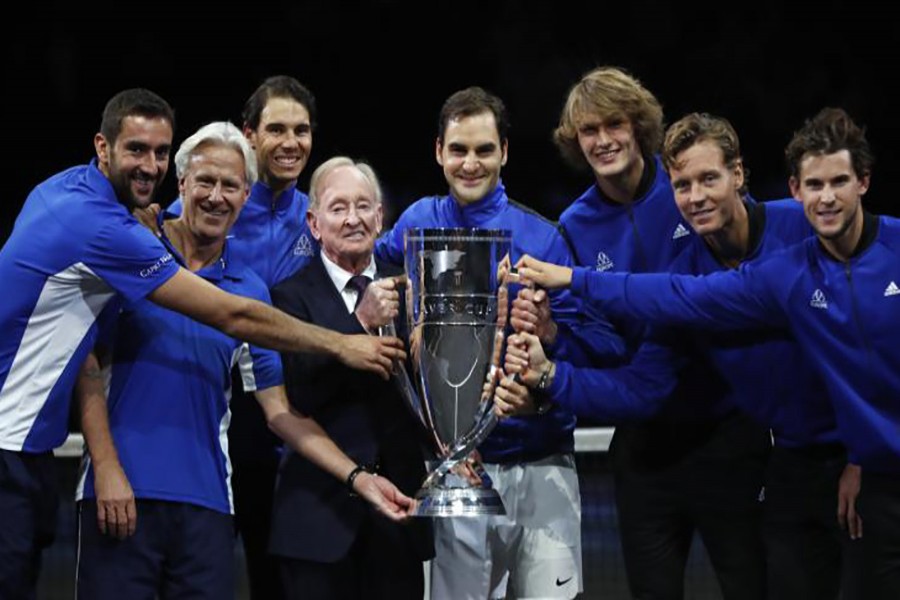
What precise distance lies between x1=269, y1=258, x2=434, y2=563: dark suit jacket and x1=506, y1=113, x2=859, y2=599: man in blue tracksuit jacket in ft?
1.67

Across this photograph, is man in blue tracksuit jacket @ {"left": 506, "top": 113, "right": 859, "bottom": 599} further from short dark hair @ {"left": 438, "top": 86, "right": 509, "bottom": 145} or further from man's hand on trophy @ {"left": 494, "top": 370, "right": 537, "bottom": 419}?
short dark hair @ {"left": 438, "top": 86, "right": 509, "bottom": 145}

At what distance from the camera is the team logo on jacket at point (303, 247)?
500 centimetres

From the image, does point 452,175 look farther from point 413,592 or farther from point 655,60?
point 655,60

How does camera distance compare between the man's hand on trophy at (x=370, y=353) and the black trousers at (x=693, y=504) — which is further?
the black trousers at (x=693, y=504)

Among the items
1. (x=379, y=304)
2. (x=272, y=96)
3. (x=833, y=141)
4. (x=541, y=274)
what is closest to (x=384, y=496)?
(x=379, y=304)

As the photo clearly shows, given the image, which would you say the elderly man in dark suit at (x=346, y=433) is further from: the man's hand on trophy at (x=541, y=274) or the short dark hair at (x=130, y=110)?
the short dark hair at (x=130, y=110)

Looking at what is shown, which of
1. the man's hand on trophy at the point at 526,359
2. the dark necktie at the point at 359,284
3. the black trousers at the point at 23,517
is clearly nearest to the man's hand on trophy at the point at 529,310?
the man's hand on trophy at the point at 526,359

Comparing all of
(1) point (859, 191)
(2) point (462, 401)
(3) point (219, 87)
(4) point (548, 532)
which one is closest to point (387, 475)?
(2) point (462, 401)

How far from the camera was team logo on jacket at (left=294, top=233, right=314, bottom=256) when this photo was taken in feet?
16.4

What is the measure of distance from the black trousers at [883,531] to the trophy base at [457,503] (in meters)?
1.06

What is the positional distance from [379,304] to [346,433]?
1.26ft

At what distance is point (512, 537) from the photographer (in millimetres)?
4570

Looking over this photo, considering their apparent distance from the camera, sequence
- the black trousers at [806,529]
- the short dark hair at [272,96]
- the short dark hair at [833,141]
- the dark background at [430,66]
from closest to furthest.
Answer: the short dark hair at [833,141] < the black trousers at [806,529] < the short dark hair at [272,96] < the dark background at [430,66]

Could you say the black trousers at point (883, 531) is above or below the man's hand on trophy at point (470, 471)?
below
